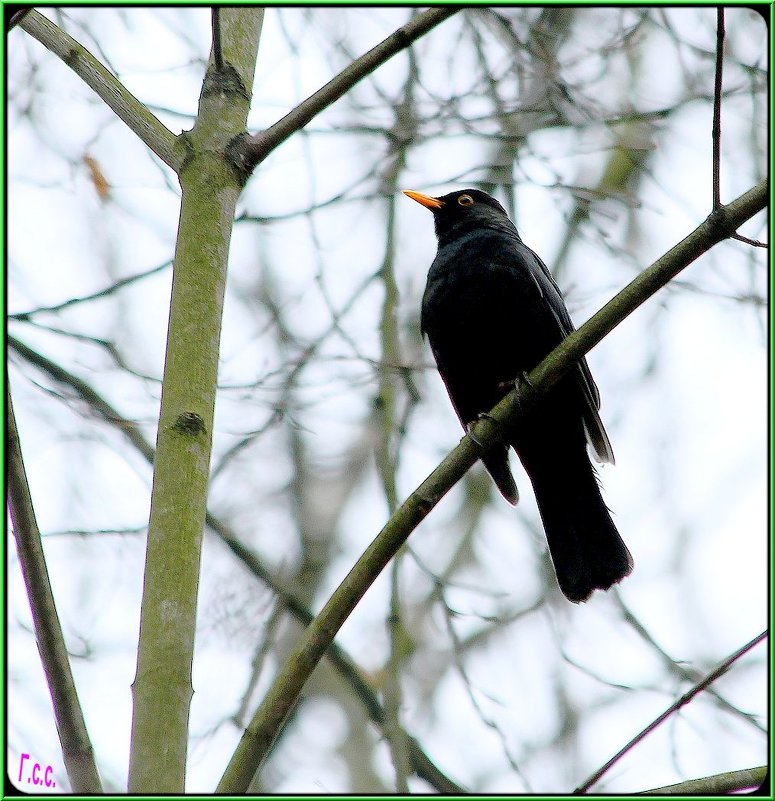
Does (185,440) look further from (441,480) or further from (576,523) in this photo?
(576,523)

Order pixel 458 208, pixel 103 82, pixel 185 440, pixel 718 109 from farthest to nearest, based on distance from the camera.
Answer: pixel 458 208 → pixel 103 82 → pixel 718 109 → pixel 185 440

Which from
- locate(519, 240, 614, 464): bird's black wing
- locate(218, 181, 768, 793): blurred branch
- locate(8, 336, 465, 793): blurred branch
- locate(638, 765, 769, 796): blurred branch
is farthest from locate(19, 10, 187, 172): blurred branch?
locate(638, 765, 769, 796): blurred branch

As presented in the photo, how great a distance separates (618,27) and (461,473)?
407cm

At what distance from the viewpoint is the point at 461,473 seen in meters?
Result: 2.81

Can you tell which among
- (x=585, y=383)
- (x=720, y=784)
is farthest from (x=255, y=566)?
(x=720, y=784)

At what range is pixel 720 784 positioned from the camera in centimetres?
225

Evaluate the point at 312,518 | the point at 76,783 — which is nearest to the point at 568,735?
the point at 312,518

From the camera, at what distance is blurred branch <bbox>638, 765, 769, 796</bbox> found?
2.23 metres

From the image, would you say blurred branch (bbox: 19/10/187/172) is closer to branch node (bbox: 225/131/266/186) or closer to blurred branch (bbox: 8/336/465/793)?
branch node (bbox: 225/131/266/186)

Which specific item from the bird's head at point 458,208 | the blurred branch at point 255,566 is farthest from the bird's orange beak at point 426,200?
the blurred branch at point 255,566

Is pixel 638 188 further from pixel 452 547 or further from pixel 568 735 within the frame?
pixel 568 735

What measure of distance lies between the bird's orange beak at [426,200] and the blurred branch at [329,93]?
2.33 meters

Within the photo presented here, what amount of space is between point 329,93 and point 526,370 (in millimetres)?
1886

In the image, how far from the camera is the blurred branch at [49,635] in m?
2.33
